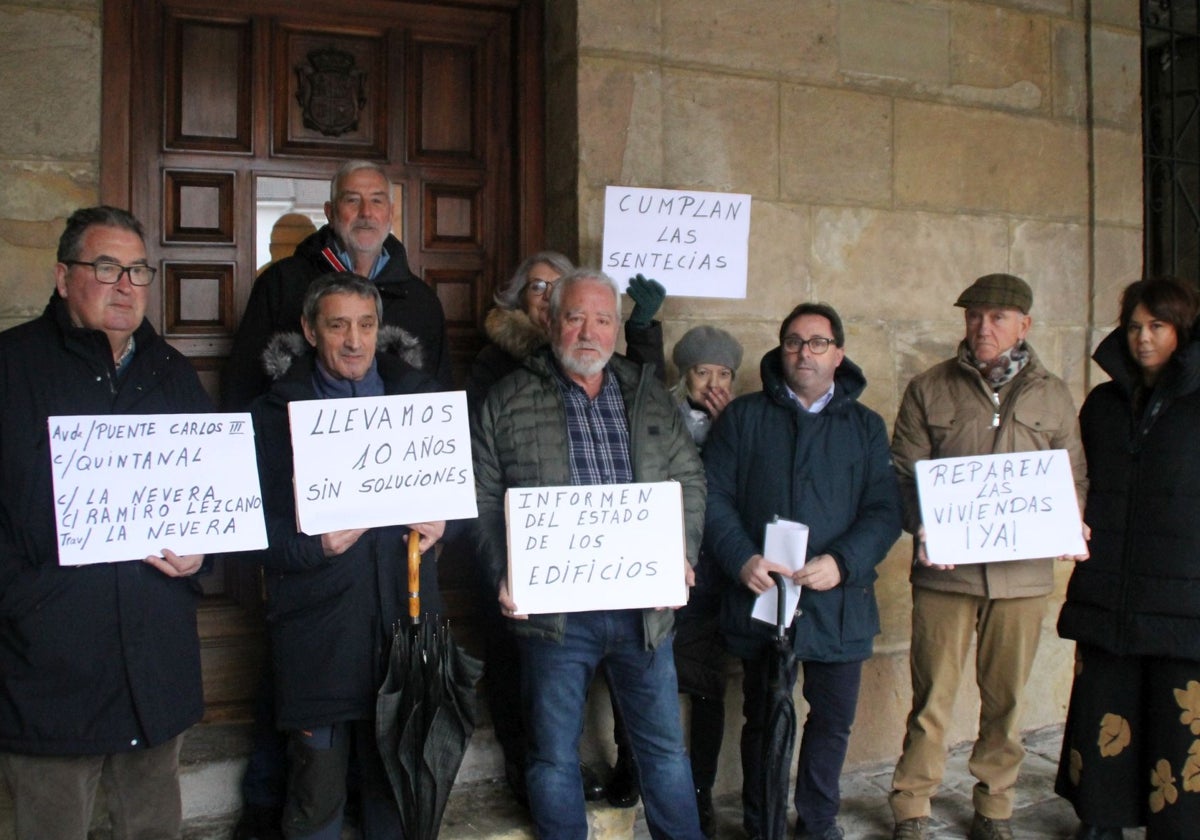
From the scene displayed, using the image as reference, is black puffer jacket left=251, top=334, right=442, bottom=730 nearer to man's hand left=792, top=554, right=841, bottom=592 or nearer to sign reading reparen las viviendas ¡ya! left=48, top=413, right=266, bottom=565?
sign reading reparen las viviendas ¡ya! left=48, top=413, right=266, bottom=565

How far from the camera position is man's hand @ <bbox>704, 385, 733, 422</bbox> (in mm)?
3734

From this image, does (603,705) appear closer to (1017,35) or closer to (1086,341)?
(1086,341)

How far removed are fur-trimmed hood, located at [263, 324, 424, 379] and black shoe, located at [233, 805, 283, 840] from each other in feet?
4.46

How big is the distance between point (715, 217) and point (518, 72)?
41.3 inches

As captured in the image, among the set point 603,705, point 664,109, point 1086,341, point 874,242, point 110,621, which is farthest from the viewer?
point 1086,341

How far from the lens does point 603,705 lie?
3.89 meters

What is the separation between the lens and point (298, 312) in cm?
336

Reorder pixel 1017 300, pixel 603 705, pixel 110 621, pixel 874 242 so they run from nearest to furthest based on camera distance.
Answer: pixel 110 621, pixel 1017 300, pixel 603 705, pixel 874 242

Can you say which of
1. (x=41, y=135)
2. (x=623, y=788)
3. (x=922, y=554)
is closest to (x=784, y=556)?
(x=922, y=554)

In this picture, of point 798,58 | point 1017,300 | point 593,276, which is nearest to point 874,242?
point 798,58

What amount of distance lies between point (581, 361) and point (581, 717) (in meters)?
1.05

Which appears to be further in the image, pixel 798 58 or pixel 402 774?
pixel 798 58

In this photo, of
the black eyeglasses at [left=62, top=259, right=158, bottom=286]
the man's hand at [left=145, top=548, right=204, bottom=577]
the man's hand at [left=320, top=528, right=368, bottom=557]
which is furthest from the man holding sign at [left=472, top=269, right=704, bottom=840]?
the black eyeglasses at [left=62, top=259, right=158, bottom=286]

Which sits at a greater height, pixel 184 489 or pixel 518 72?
pixel 518 72
